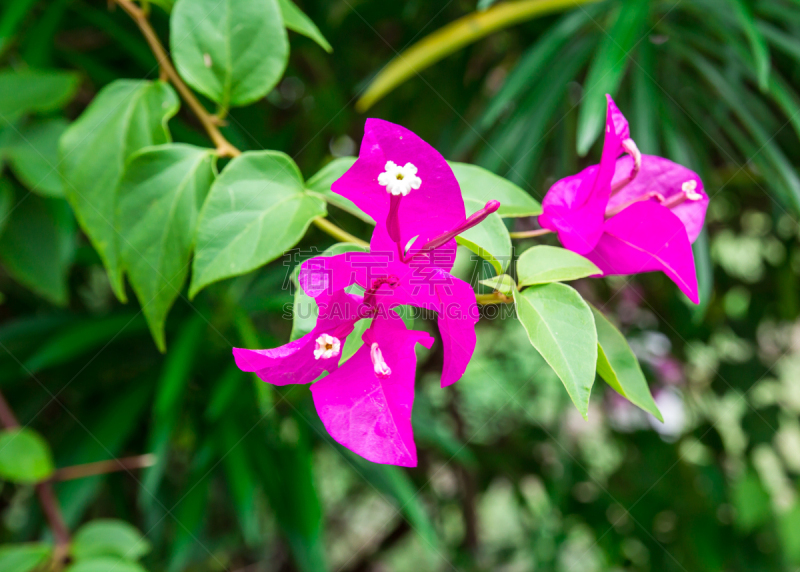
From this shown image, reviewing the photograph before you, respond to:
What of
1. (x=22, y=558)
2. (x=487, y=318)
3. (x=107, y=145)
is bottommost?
(x=22, y=558)

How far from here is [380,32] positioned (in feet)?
2.75

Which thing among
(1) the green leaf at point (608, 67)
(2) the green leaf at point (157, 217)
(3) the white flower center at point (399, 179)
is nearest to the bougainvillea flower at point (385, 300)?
(3) the white flower center at point (399, 179)

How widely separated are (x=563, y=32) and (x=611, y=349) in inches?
18.4

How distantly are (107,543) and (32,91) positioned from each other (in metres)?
0.39

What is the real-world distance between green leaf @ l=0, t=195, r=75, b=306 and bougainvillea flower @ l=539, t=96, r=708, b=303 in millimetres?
466

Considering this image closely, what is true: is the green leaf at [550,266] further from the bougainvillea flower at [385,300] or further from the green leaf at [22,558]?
the green leaf at [22,558]

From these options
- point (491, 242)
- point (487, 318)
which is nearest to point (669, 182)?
point (491, 242)

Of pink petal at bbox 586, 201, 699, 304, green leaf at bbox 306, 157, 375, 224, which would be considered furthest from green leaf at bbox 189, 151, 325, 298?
pink petal at bbox 586, 201, 699, 304

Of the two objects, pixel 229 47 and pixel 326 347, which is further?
pixel 229 47

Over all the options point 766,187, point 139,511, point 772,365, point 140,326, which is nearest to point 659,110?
point 766,187

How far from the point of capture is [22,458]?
46cm

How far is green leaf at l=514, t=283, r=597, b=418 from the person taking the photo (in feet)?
0.63

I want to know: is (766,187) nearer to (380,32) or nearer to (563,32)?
(563,32)

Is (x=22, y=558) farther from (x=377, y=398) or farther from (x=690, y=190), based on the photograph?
(x=690, y=190)
